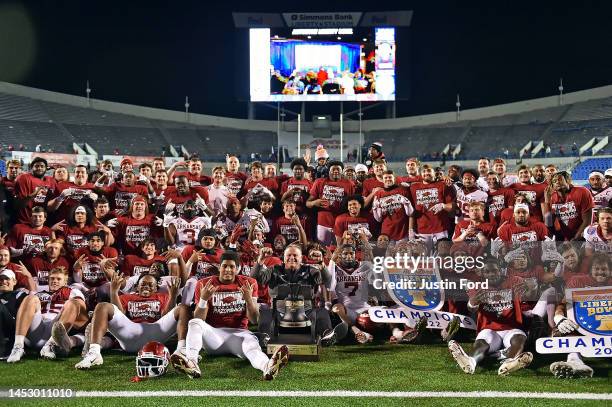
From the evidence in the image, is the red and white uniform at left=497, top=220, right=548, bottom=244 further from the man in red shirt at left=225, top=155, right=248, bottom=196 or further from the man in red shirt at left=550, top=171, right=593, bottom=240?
the man in red shirt at left=225, top=155, right=248, bottom=196

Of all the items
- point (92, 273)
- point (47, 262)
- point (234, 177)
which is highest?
point (234, 177)

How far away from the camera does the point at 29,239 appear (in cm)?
687

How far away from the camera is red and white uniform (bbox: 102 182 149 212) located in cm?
780

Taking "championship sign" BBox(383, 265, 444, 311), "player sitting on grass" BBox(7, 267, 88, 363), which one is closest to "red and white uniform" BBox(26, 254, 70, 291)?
"player sitting on grass" BBox(7, 267, 88, 363)

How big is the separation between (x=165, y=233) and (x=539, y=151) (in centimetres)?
2515

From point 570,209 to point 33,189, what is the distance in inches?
271

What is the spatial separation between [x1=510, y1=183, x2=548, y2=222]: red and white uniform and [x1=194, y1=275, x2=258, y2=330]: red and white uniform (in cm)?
410

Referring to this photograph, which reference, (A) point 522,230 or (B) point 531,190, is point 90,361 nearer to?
(A) point 522,230

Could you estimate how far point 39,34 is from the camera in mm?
36906

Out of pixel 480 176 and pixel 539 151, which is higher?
pixel 539 151

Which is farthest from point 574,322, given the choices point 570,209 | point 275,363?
point 275,363

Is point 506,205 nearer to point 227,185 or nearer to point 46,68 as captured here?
point 227,185

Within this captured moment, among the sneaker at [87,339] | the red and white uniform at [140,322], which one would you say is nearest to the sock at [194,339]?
the red and white uniform at [140,322]

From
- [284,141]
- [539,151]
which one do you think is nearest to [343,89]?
[284,141]
